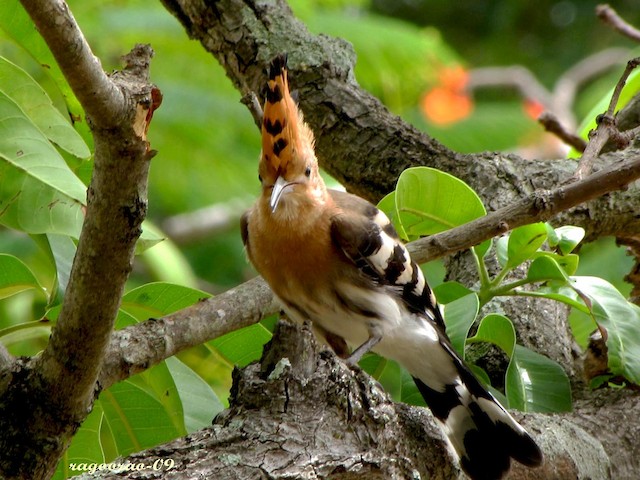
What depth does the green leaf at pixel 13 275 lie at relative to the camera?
1.92 m

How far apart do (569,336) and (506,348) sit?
0.51 metres

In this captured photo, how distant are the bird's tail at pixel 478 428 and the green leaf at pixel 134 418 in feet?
1.96

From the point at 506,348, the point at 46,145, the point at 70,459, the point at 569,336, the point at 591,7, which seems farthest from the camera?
the point at 591,7

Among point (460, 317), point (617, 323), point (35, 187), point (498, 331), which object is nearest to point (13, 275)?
point (35, 187)

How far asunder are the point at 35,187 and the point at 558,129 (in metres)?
1.78

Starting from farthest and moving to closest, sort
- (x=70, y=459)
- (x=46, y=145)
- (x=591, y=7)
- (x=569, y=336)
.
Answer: (x=591, y=7)
(x=569, y=336)
(x=70, y=459)
(x=46, y=145)

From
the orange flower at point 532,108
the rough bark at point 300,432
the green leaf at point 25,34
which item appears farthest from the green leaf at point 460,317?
the orange flower at point 532,108

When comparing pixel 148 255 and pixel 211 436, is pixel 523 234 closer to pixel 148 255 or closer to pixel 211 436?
pixel 211 436

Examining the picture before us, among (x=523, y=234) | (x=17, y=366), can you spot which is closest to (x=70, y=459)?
(x=17, y=366)

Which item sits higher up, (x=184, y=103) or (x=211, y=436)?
(x=184, y=103)

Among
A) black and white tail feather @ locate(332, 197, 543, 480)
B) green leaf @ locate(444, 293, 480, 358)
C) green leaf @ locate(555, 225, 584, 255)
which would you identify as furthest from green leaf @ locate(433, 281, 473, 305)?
green leaf @ locate(555, 225, 584, 255)

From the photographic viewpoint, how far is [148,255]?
3.94m

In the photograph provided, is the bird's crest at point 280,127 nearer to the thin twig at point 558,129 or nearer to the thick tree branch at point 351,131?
the thick tree branch at point 351,131

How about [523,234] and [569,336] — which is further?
[569,336]
